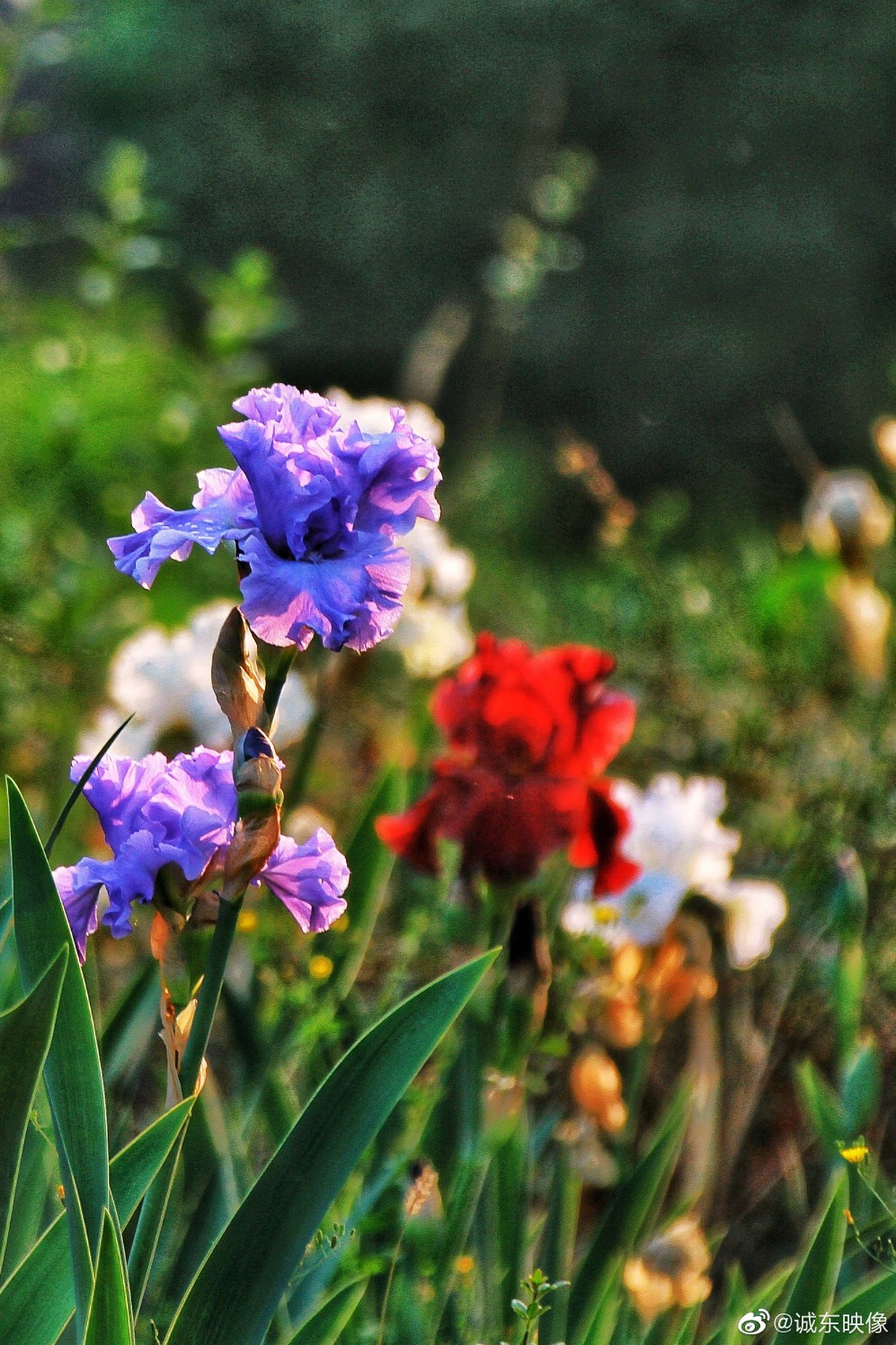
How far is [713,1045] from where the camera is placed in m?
1.81

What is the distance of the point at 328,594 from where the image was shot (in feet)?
2.35

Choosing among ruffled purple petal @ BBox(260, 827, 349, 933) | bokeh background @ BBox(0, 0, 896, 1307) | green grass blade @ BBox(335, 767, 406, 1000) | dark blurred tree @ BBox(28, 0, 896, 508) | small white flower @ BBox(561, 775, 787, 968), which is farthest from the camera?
dark blurred tree @ BBox(28, 0, 896, 508)

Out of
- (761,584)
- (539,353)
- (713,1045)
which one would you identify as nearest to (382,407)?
(713,1045)

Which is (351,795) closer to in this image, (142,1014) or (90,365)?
(142,1014)

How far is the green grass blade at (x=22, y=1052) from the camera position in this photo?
0.72 m

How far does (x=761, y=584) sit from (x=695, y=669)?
0.74m

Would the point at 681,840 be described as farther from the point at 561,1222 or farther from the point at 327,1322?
the point at 327,1322

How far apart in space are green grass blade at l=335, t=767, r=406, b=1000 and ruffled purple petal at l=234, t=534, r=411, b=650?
71cm

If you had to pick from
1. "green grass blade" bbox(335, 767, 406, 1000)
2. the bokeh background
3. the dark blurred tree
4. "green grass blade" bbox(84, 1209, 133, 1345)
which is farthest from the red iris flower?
the dark blurred tree

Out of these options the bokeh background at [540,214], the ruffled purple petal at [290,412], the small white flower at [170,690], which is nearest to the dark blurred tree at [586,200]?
the bokeh background at [540,214]

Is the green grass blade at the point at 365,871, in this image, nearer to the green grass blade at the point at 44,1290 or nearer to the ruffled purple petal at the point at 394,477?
the green grass blade at the point at 44,1290

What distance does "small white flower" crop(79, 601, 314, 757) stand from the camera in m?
1.61

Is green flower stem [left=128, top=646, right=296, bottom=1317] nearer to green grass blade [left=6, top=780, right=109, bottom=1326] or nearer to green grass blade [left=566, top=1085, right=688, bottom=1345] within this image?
green grass blade [left=6, top=780, right=109, bottom=1326]

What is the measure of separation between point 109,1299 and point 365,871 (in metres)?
0.76
